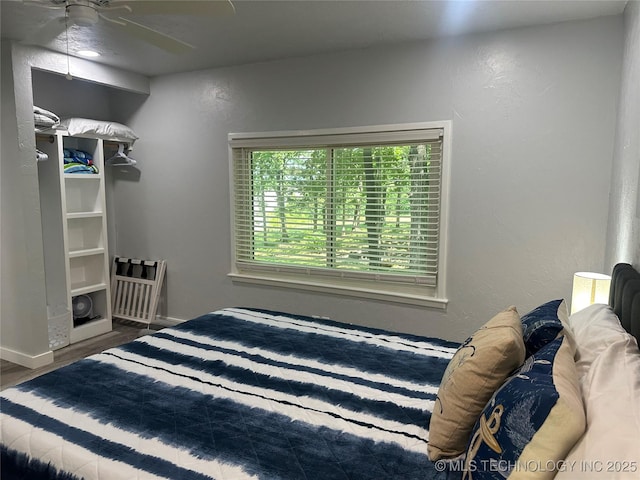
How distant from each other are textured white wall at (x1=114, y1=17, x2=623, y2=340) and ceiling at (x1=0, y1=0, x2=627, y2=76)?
156mm

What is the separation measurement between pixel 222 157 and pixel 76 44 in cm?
139

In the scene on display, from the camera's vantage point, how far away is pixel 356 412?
1.65m

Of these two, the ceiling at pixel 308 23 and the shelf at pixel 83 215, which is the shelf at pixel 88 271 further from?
the ceiling at pixel 308 23

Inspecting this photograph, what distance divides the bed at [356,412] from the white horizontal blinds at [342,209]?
4.54 feet

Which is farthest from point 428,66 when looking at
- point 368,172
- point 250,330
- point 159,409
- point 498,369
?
point 159,409

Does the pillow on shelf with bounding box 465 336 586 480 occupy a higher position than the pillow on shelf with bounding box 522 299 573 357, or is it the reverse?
the pillow on shelf with bounding box 522 299 573 357

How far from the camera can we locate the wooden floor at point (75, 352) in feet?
10.9

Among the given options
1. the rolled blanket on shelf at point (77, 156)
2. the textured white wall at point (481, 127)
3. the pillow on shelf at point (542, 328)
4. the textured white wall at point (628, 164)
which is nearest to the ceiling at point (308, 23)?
the textured white wall at point (481, 127)

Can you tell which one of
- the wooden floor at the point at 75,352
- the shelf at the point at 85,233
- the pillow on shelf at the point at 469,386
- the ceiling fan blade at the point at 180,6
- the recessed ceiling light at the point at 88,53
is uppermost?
the recessed ceiling light at the point at 88,53

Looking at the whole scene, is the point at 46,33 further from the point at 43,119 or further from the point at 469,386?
the point at 469,386

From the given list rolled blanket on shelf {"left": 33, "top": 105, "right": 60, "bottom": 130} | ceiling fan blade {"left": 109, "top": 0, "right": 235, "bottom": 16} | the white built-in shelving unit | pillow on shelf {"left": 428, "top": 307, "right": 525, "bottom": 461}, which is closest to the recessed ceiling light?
rolled blanket on shelf {"left": 33, "top": 105, "right": 60, "bottom": 130}

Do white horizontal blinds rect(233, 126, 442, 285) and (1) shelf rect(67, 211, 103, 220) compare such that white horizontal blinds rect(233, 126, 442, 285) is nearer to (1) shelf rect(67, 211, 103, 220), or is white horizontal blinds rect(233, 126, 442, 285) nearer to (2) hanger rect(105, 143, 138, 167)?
(2) hanger rect(105, 143, 138, 167)

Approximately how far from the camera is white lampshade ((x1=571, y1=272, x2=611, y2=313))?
2.32 meters

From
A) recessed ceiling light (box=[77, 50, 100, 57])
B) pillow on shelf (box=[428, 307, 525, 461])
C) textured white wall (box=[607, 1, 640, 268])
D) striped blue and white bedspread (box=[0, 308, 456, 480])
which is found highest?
recessed ceiling light (box=[77, 50, 100, 57])
